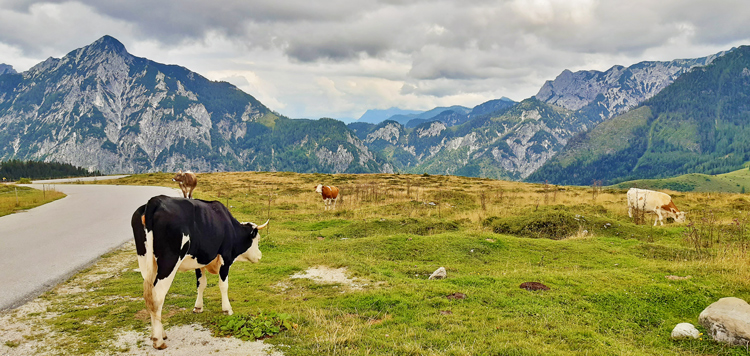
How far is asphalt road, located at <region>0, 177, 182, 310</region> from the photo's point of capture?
11.4 metres

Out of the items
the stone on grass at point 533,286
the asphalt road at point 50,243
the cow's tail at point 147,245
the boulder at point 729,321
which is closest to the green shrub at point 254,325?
the cow's tail at point 147,245

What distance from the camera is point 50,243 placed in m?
16.8

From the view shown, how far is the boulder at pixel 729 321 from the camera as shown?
23.9ft

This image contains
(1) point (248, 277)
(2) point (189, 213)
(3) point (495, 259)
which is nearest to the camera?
(2) point (189, 213)

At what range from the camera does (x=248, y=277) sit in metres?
13.0

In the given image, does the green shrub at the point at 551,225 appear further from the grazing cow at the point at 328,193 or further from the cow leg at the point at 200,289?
the cow leg at the point at 200,289

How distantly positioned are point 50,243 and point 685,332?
23.2 m

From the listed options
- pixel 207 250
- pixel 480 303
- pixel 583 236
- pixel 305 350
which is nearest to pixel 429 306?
pixel 480 303

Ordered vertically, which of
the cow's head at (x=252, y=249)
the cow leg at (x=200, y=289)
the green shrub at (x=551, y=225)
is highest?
the cow's head at (x=252, y=249)

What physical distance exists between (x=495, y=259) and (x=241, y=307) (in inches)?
440

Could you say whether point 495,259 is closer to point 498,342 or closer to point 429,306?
point 429,306

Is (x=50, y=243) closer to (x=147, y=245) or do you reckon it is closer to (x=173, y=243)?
(x=147, y=245)

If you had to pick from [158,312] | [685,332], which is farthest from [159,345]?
[685,332]

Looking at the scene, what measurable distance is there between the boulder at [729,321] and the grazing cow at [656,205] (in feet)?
73.6
